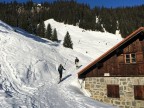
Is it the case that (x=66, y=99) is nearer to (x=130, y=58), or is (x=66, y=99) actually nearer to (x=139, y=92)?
(x=139, y=92)

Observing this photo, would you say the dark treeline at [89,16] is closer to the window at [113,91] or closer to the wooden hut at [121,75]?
the wooden hut at [121,75]

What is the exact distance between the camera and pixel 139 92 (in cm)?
1762

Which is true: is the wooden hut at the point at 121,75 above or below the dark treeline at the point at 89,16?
below

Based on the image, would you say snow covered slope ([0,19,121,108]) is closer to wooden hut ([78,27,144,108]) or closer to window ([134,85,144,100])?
wooden hut ([78,27,144,108])

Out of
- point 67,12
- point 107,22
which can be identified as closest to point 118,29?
point 107,22

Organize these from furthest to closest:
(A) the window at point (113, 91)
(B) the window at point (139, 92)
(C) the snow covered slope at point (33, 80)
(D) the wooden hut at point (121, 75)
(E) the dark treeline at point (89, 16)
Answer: (E) the dark treeline at point (89, 16)
(A) the window at point (113, 91)
(D) the wooden hut at point (121, 75)
(B) the window at point (139, 92)
(C) the snow covered slope at point (33, 80)

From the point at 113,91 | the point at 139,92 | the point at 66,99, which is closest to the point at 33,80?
the point at 66,99

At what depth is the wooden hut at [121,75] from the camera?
17.8 meters

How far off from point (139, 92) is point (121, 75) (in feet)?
6.62

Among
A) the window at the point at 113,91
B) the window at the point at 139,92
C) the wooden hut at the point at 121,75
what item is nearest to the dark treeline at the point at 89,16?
the wooden hut at the point at 121,75

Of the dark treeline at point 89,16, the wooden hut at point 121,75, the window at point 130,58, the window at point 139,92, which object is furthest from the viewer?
the dark treeline at point 89,16

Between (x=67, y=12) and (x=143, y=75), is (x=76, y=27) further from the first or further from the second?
(x=143, y=75)

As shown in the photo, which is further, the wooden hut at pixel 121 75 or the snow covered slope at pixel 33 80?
the wooden hut at pixel 121 75

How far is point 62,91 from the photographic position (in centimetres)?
1959
